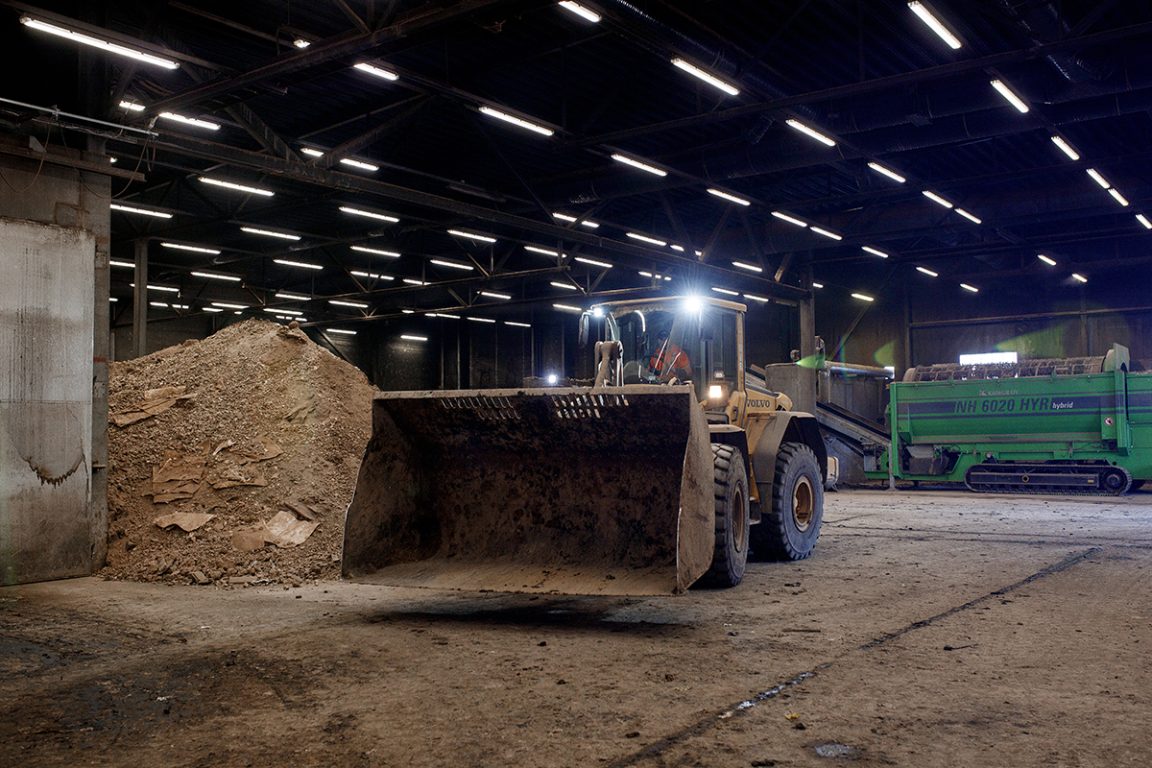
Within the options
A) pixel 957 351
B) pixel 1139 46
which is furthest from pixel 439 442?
pixel 957 351

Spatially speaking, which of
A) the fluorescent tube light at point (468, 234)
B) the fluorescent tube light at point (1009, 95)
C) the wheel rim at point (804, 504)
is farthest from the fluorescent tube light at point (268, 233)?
the fluorescent tube light at point (1009, 95)

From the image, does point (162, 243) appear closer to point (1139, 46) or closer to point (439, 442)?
point (439, 442)

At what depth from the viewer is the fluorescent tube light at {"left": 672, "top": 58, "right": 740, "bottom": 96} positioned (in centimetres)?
1018

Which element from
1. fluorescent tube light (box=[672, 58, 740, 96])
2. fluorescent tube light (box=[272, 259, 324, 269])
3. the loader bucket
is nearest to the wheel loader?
the loader bucket

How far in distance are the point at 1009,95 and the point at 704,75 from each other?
384 cm

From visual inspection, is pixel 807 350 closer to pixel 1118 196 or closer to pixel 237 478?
pixel 1118 196

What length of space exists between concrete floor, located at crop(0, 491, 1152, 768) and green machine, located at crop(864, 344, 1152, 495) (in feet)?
30.2

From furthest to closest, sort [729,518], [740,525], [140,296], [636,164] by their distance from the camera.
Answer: [140,296]
[636,164]
[740,525]
[729,518]

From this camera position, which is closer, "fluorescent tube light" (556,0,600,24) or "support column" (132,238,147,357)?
"fluorescent tube light" (556,0,600,24)

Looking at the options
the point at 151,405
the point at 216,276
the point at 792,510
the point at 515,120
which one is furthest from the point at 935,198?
the point at 216,276

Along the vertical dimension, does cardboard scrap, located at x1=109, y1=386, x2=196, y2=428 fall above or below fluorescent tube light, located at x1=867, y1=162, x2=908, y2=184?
below

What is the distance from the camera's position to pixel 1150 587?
746 cm

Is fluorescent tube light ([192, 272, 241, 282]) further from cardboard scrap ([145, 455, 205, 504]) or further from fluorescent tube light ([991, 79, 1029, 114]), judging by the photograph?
fluorescent tube light ([991, 79, 1029, 114])

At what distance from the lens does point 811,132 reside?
41.7 ft
